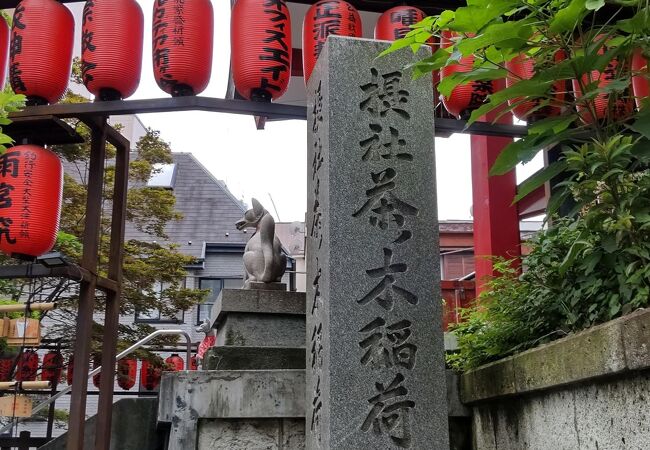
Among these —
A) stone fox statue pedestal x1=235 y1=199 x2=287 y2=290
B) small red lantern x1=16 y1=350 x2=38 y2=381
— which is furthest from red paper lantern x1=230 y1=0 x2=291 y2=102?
small red lantern x1=16 y1=350 x2=38 y2=381

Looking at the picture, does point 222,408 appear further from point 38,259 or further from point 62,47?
point 62,47

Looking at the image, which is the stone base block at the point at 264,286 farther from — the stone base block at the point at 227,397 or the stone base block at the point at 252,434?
the stone base block at the point at 252,434

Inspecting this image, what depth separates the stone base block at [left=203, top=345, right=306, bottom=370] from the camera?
19.9ft

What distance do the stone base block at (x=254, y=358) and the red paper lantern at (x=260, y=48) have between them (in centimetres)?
256

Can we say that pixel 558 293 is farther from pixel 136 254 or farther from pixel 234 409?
pixel 136 254

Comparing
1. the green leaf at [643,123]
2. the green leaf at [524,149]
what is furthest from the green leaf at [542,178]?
the green leaf at [643,123]

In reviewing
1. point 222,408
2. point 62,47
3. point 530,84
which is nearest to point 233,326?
point 222,408

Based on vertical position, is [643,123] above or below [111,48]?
below

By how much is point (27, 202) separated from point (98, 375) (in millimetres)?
10063

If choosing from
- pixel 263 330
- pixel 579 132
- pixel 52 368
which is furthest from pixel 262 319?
pixel 52 368

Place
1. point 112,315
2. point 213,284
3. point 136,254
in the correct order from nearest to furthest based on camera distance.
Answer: point 112,315, point 136,254, point 213,284

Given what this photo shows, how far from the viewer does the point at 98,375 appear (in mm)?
15789

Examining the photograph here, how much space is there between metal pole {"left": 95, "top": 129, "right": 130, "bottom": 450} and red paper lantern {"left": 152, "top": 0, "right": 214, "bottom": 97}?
182 centimetres

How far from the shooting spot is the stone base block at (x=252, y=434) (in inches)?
214
